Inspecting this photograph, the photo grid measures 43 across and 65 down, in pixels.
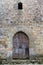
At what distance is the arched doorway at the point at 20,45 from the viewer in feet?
40.8

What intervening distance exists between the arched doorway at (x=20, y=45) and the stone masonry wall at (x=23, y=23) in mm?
228

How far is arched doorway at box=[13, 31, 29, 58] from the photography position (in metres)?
12.4

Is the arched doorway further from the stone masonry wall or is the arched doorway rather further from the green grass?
the green grass

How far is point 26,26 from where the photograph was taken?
12.4 m

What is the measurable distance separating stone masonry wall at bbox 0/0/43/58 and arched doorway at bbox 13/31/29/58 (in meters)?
0.23

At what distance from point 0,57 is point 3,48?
493 mm

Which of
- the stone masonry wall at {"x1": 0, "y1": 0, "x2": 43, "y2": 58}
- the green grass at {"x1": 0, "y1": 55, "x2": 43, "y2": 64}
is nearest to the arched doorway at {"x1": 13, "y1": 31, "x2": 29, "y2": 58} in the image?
the stone masonry wall at {"x1": 0, "y1": 0, "x2": 43, "y2": 58}

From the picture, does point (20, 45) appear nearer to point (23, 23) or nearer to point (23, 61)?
point (23, 61)

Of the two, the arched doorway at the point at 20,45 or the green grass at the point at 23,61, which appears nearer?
A: the green grass at the point at 23,61

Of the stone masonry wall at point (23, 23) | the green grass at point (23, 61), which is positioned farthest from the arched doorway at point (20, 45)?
the green grass at point (23, 61)

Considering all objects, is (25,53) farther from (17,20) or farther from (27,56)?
(17,20)

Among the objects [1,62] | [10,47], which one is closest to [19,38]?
[10,47]

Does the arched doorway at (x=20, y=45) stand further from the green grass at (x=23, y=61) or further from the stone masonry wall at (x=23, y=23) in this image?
the green grass at (x=23, y=61)

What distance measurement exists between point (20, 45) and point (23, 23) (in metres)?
1.19
